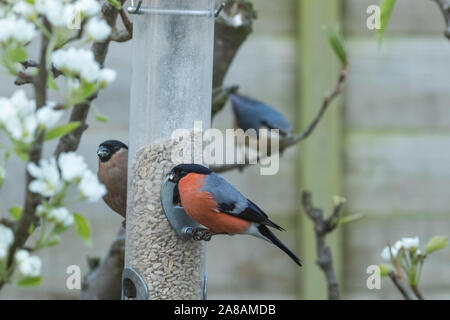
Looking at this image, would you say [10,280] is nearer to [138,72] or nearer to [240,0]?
[138,72]

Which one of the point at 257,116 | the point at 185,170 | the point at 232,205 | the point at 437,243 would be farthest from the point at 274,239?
the point at 257,116

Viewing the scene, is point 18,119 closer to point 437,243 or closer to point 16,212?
point 16,212

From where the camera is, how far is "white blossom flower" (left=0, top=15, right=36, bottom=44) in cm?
97

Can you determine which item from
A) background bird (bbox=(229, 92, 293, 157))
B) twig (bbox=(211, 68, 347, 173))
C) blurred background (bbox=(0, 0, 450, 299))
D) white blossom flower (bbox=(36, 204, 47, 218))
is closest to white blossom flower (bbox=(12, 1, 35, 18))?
white blossom flower (bbox=(36, 204, 47, 218))

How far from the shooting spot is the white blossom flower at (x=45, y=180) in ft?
3.09

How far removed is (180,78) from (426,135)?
124cm

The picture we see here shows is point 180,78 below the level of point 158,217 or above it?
above

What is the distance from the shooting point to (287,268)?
2619mm

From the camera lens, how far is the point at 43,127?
36.7 inches

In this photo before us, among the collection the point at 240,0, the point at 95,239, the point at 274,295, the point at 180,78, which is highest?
the point at 240,0

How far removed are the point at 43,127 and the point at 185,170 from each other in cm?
67

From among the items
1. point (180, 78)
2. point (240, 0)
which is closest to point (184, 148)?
point (180, 78)
